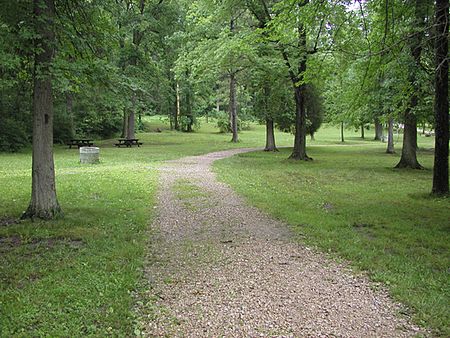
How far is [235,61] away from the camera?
18344 mm

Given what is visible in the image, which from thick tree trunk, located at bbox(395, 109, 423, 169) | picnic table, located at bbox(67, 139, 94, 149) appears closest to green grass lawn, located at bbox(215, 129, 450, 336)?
thick tree trunk, located at bbox(395, 109, 423, 169)

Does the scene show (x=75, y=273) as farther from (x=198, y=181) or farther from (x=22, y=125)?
(x=22, y=125)

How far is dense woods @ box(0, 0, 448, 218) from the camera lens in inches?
269

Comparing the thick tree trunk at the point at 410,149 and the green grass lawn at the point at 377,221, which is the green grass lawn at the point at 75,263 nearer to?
the green grass lawn at the point at 377,221

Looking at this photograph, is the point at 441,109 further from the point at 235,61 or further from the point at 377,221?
the point at 235,61

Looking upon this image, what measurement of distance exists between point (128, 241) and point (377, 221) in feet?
16.2

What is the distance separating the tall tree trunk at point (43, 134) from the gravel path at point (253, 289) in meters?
2.29

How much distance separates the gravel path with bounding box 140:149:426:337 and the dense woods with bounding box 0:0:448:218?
3.41 meters

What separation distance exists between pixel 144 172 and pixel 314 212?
8.05 m

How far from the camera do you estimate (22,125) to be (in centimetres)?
2398

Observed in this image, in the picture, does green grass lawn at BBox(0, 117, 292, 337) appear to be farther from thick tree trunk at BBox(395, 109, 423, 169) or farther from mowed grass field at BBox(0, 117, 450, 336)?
thick tree trunk at BBox(395, 109, 423, 169)

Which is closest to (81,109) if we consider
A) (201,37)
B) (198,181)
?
(201,37)

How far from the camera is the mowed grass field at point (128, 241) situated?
369cm

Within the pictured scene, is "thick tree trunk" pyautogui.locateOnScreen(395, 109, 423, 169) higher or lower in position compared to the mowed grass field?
higher
